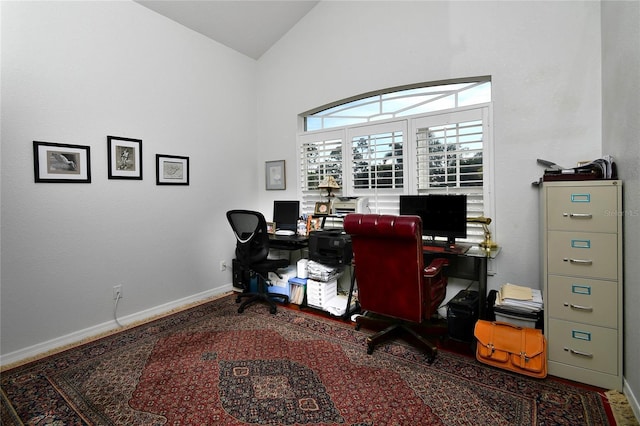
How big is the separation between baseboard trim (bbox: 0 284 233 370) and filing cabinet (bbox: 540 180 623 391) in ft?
11.9

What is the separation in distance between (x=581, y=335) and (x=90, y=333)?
407cm

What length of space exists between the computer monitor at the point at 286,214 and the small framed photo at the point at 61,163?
6.93 ft

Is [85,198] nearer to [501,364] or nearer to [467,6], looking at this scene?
[501,364]

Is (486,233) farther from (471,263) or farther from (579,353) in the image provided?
(579,353)

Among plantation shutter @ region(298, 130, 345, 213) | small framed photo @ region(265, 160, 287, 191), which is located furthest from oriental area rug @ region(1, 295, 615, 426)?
small framed photo @ region(265, 160, 287, 191)

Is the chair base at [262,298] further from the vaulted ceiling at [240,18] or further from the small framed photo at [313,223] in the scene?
the vaulted ceiling at [240,18]

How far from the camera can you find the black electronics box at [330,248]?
11.1 feet

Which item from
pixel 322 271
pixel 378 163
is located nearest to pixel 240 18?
pixel 378 163

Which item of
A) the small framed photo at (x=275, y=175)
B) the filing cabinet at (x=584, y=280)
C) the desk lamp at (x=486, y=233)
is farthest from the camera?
the small framed photo at (x=275, y=175)

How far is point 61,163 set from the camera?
2826 mm

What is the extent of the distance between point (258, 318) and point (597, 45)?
3.91 meters

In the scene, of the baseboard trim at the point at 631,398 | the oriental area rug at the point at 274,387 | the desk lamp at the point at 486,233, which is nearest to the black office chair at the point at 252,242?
the oriental area rug at the point at 274,387

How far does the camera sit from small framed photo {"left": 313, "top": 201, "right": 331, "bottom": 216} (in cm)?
399

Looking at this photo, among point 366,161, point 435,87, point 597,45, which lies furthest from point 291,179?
point 597,45
